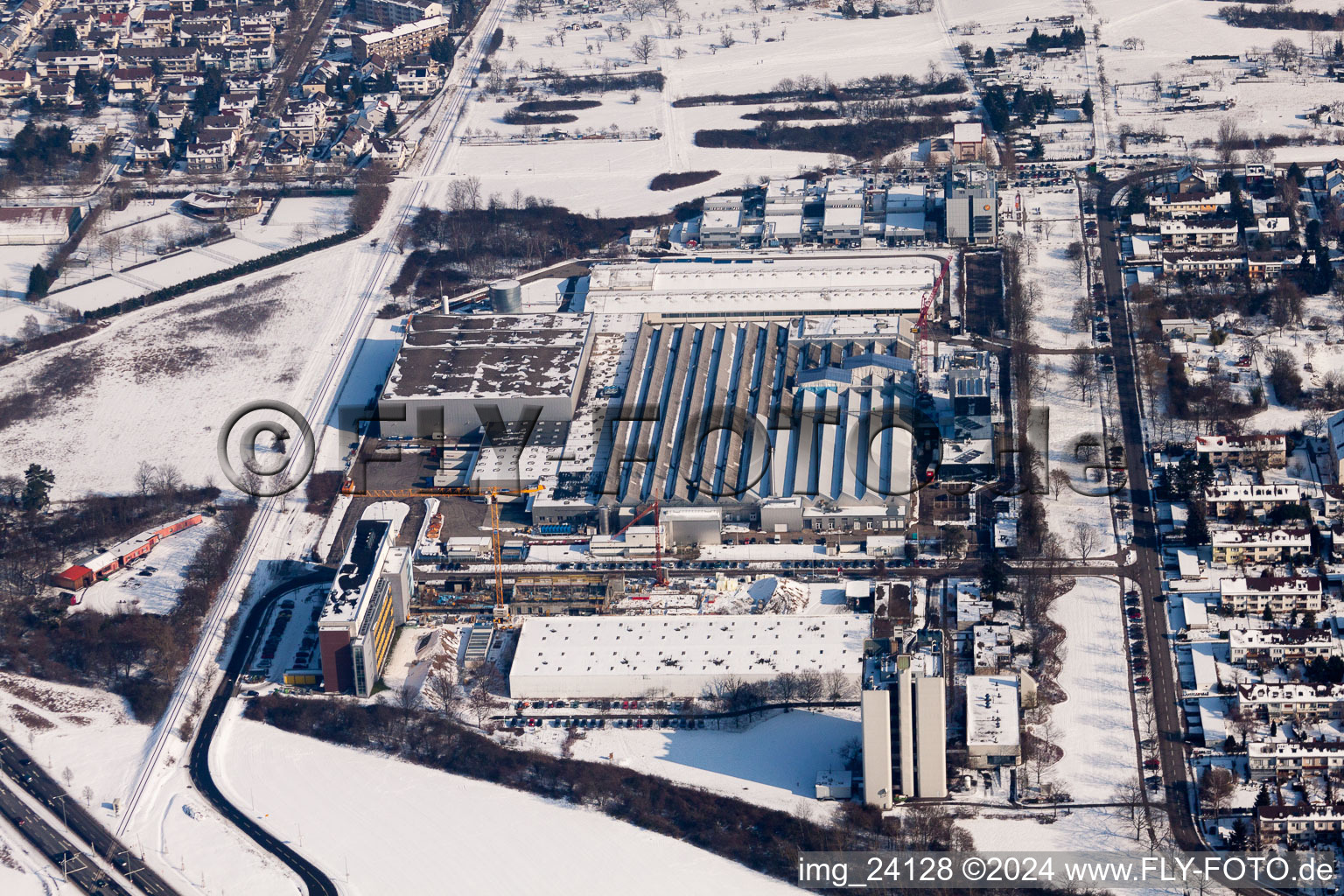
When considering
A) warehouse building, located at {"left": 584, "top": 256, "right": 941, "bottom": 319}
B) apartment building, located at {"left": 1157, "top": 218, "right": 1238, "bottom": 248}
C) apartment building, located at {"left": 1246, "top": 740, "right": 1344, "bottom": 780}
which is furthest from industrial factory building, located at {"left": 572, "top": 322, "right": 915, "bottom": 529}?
apartment building, located at {"left": 1157, "top": 218, "right": 1238, "bottom": 248}

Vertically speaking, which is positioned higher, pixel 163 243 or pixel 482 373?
pixel 163 243

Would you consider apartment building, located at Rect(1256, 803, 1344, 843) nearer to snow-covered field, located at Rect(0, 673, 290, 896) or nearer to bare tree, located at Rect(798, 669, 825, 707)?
bare tree, located at Rect(798, 669, 825, 707)

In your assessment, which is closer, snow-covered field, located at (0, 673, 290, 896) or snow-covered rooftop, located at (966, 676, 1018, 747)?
snow-covered field, located at (0, 673, 290, 896)

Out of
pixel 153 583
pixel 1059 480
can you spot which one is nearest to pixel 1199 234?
pixel 1059 480

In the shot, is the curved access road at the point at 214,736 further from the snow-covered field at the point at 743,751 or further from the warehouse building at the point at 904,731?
the warehouse building at the point at 904,731

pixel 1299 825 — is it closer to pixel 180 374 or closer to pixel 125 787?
pixel 125 787

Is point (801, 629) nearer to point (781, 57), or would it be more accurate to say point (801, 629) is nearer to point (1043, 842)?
point (1043, 842)
